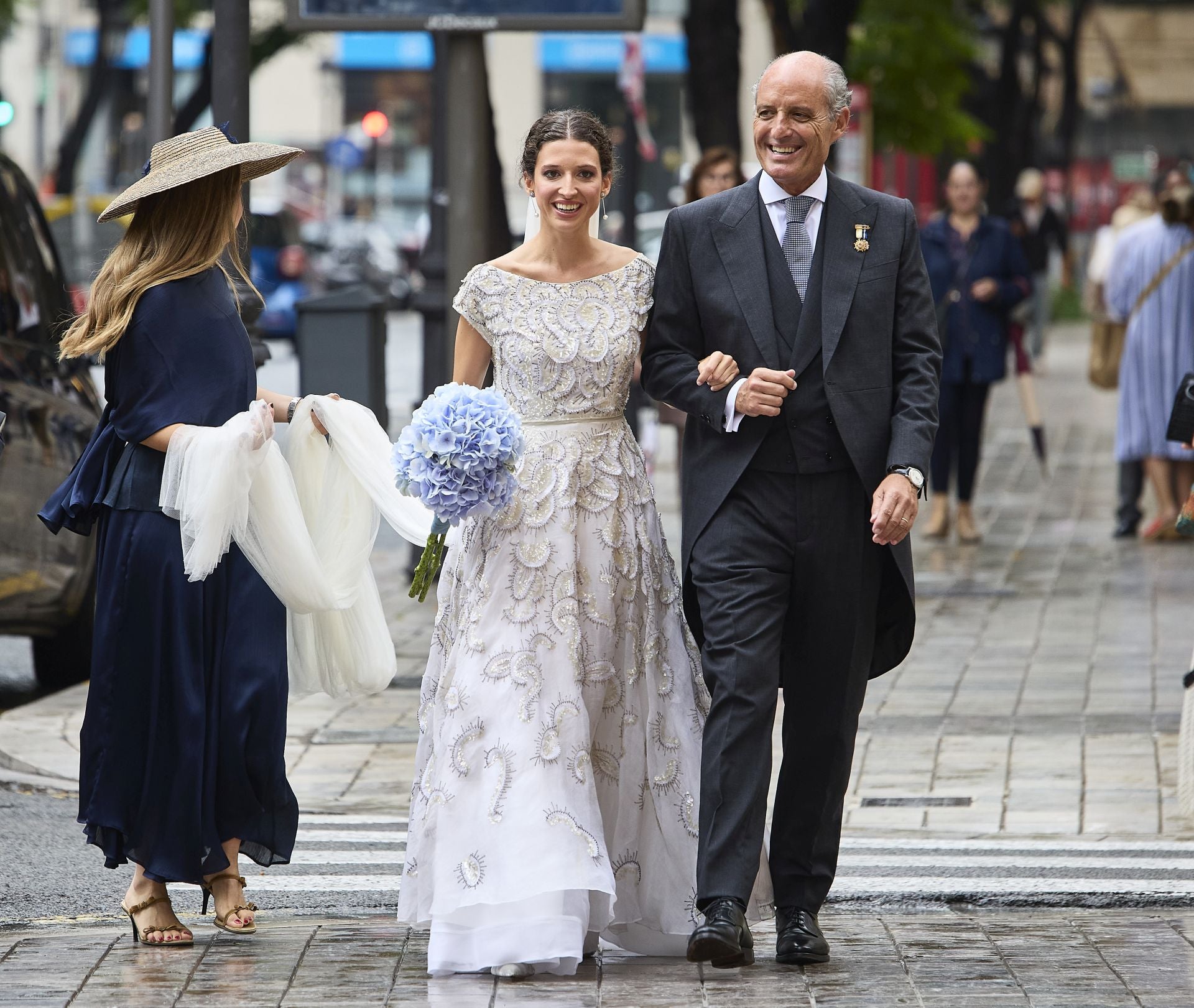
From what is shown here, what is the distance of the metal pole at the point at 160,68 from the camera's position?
8.55 m

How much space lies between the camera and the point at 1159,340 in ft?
43.4

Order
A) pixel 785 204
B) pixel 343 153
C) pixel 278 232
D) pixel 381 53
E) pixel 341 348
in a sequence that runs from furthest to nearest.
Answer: pixel 381 53 < pixel 343 153 < pixel 278 232 < pixel 341 348 < pixel 785 204

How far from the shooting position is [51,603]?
8.82 meters

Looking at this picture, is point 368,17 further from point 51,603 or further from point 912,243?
point 912,243

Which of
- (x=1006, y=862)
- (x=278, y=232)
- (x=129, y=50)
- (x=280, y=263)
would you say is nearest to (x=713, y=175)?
(x=1006, y=862)

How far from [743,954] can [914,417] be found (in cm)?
127

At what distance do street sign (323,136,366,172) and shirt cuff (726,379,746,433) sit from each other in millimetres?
46003

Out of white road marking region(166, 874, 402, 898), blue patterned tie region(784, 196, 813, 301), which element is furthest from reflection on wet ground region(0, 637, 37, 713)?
blue patterned tie region(784, 196, 813, 301)

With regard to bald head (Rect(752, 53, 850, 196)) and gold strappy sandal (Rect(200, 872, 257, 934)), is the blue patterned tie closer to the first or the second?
bald head (Rect(752, 53, 850, 196))

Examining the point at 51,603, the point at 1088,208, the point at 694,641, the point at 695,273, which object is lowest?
the point at 1088,208

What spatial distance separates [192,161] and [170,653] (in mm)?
1189

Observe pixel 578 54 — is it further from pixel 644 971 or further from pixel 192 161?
pixel 644 971

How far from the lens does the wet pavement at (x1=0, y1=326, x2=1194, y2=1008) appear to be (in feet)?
15.9

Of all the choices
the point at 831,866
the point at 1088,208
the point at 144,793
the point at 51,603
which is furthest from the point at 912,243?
the point at 1088,208
